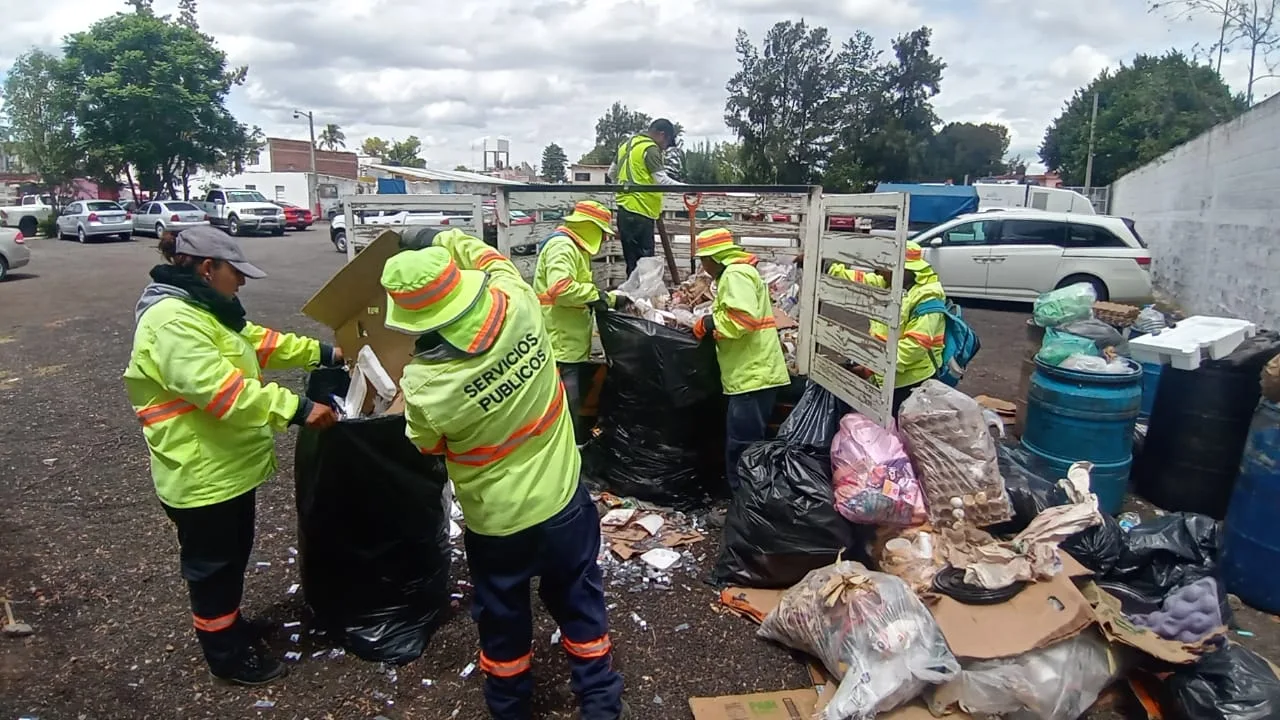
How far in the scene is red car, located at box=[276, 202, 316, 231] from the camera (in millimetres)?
26156

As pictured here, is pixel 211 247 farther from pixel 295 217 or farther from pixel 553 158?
pixel 553 158

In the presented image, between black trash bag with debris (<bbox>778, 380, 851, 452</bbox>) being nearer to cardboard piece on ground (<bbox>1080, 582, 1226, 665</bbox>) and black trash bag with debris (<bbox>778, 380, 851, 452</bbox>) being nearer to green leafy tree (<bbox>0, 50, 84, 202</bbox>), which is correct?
cardboard piece on ground (<bbox>1080, 582, 1226, 665</bbox>)

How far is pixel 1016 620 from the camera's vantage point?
8.04 ft

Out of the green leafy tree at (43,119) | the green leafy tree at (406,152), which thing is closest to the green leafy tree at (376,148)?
the green leafy tree at (406,152)

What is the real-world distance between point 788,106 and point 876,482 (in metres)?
33.1

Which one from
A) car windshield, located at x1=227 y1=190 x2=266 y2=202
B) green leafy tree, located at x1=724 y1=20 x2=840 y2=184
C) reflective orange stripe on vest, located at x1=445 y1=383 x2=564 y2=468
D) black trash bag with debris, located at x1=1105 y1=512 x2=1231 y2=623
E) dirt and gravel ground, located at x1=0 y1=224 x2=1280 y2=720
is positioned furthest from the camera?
green leafy tree, located at x1=724 y1=20 x2=840 y2=184

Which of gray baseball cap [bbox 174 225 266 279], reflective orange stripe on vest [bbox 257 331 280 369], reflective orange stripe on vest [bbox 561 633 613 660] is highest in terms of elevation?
gray baseball cap [bbox 174 225 266 279]

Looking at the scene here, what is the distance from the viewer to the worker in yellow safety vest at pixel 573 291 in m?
3.94

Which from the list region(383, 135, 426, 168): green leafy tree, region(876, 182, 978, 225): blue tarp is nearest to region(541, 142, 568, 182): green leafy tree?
region(383, 135, 426, 168): green leafy tree

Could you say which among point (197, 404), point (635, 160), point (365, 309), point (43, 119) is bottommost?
point (197, 404)

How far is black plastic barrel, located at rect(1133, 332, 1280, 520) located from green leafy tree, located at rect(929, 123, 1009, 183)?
34660mm

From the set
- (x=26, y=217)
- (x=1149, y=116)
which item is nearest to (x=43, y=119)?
(x=26, y=217)

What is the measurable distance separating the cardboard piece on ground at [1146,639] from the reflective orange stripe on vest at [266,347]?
9.52 ft

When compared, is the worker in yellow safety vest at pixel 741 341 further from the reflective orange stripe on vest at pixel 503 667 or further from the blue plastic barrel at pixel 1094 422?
the reflective orange stripe on vest at pixel 503 667
